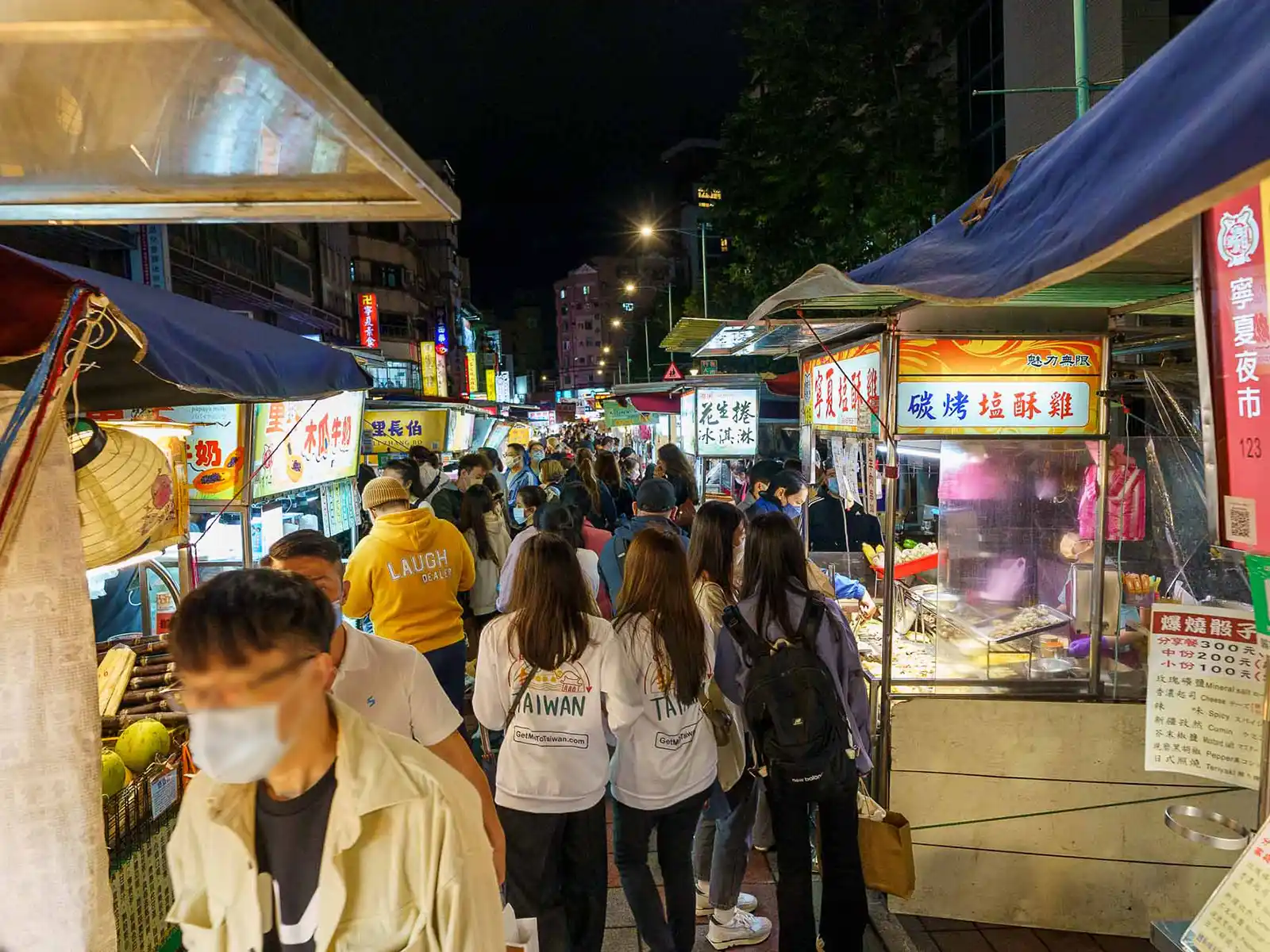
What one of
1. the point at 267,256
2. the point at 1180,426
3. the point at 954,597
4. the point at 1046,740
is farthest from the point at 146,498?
the point at 267,256

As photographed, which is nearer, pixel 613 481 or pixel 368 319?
pixel 613 481

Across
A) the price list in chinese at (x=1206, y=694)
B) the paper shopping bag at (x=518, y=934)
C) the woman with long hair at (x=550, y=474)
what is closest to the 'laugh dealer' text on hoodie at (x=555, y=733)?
the paper shopping bag at (x=518, y=934)

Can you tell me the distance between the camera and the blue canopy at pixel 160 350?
71.3 inches

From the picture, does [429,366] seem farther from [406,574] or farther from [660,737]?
[660,737]

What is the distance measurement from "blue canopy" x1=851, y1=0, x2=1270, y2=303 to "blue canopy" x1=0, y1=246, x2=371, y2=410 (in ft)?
7.55

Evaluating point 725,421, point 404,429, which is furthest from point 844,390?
point 404,429

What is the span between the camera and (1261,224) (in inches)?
73.9

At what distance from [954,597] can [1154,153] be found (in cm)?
364

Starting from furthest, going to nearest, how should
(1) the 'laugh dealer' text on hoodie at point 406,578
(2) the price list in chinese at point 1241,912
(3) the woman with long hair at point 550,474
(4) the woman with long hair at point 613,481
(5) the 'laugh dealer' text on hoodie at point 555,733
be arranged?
(4) the woman with long hair at point 613,481 → (3) the woman with long hair at point 550,474 → (1) the 'laugh dealer' text on hoodie at point 406,578 → (5) the 'laugh dealer' text on hoodie at point 555,733 → (2) the price list in chinese at point 1241,912

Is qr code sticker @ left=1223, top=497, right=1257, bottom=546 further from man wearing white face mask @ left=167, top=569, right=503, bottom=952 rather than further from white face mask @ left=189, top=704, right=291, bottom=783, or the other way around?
white face mask @ left=189, top=704, right=291, bottom=783

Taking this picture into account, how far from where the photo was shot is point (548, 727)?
11.1 ft

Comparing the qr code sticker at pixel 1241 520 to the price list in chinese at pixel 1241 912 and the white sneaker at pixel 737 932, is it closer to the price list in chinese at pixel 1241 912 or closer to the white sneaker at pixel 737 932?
the price list in chinese at pixel 1241 912

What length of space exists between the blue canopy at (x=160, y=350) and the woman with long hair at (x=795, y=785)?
236 cm

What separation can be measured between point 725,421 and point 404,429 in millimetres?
5966
